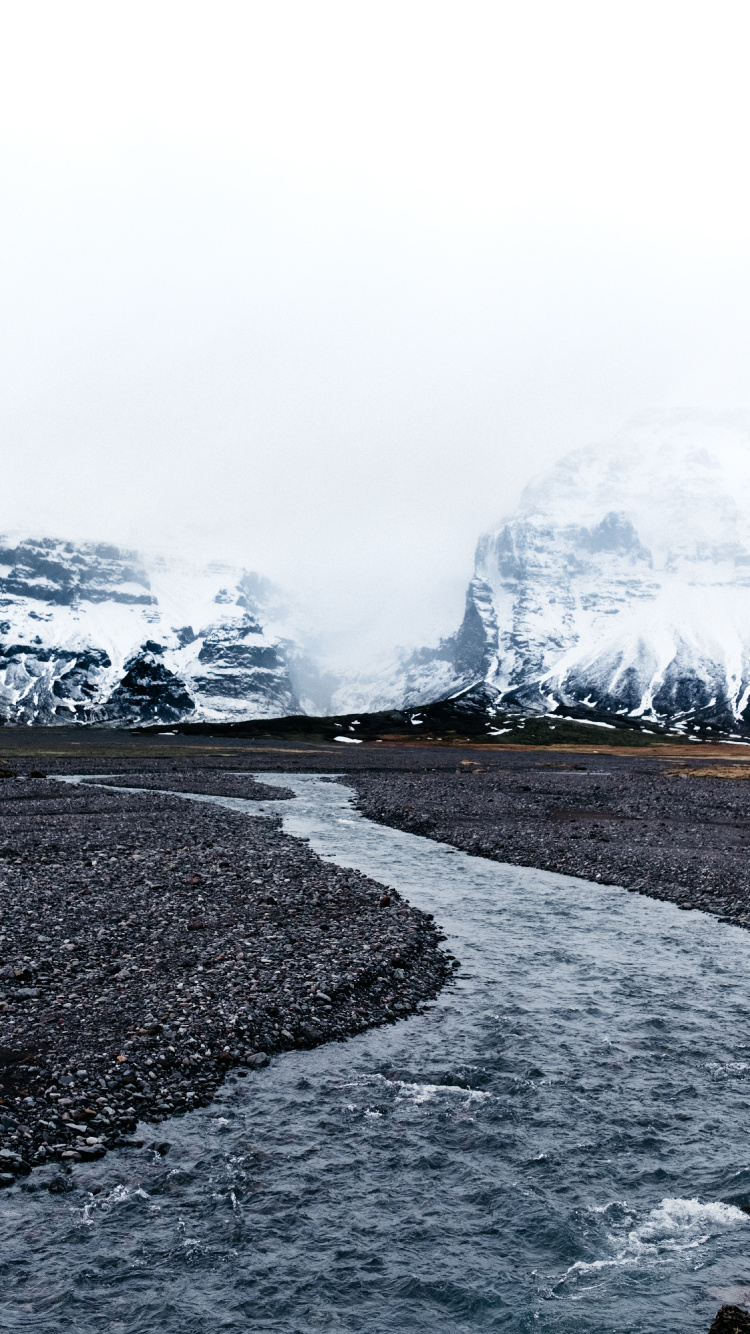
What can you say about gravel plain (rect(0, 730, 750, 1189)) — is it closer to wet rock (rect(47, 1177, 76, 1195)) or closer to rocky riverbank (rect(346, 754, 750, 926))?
rocky riverbank (rect(346, 754, 750, 926))

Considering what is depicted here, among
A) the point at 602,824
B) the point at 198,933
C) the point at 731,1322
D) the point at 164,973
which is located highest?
the point at 731,1322

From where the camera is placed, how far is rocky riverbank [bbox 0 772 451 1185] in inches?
575

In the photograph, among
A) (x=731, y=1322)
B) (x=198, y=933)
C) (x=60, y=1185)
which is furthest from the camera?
(x=198, y=933)

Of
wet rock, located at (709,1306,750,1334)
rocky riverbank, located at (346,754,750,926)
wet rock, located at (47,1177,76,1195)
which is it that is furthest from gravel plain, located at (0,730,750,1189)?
wet rock, located at (709,1306,750,1334)

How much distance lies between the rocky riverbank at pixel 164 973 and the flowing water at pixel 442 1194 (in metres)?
0.88

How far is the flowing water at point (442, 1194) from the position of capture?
1038 centimetres

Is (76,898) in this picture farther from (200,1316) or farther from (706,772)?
(706,772)

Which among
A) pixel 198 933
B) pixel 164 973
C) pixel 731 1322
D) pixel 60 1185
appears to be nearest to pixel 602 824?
pixel 198 933

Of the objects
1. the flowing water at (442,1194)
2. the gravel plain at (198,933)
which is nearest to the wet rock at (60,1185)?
the flowing water at (442,1194)

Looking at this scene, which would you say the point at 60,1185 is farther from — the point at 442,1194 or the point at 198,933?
the point at 198,933

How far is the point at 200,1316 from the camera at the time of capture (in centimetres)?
1005

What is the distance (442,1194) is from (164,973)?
32.8 feet

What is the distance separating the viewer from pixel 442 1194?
41.3ft

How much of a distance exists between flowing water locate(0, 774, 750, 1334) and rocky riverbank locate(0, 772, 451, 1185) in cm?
88
